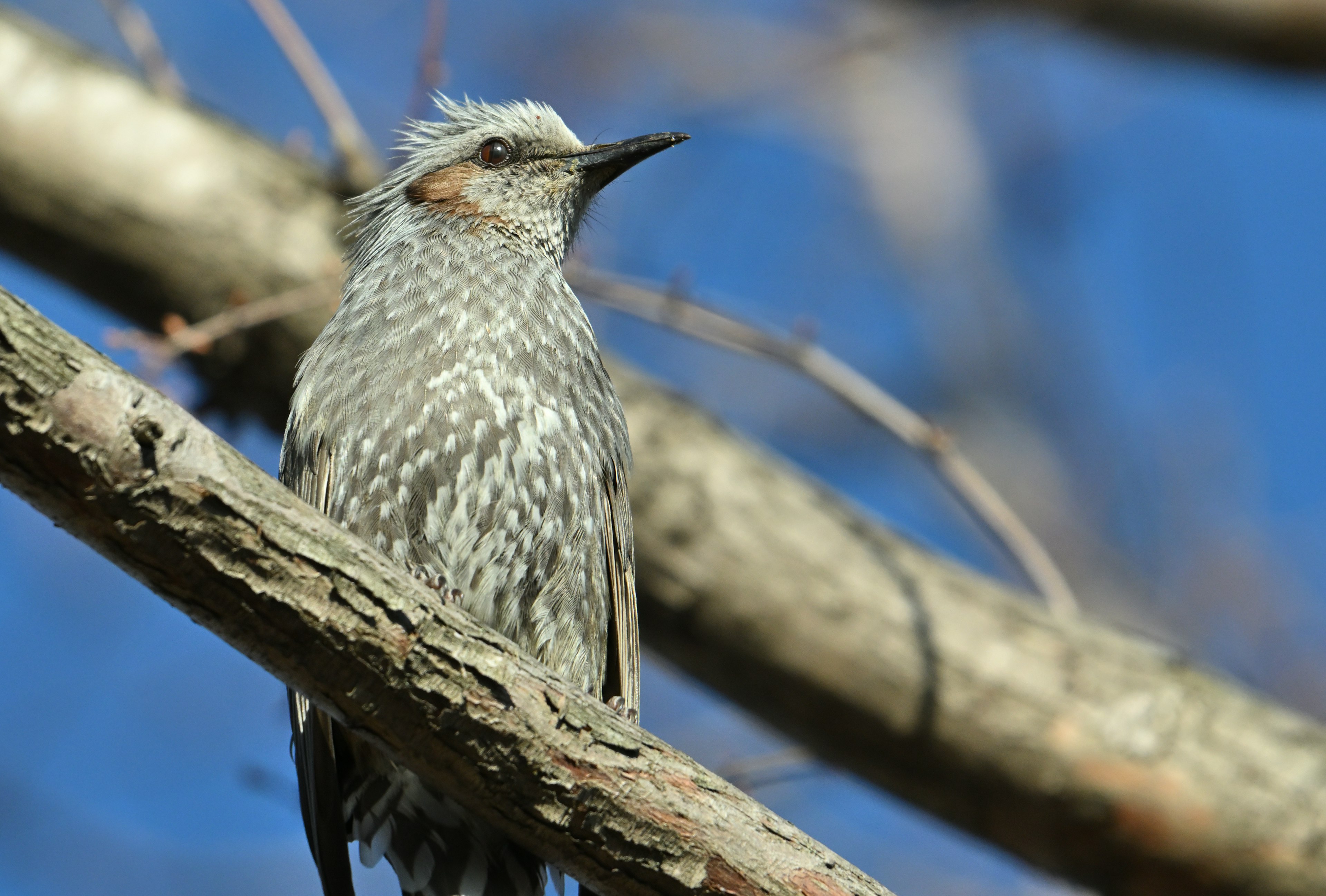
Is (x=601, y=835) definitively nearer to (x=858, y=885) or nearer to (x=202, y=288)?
(x=858, y=885)

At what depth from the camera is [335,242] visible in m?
4.61

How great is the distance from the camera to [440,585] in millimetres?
3164

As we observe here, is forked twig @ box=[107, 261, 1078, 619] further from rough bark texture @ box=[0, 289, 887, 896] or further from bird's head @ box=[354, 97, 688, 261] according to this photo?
rough bark texture @ box=[0, 289, 887, 896]

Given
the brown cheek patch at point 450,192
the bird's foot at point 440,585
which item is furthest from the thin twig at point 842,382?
the bird's foot at point 440,585

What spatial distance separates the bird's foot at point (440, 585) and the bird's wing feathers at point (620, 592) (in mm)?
530

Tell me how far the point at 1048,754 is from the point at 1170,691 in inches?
19.2

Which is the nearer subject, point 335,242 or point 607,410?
point 607,410

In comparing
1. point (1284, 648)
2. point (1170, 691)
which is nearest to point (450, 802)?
point (1170, 691)

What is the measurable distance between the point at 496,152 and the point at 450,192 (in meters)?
0.22

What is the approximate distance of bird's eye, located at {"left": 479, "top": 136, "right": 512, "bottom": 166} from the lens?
428 centimetres

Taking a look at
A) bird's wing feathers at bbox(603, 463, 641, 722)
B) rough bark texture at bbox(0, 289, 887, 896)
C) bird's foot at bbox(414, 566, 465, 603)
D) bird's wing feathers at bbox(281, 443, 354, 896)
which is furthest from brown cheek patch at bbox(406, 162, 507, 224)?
rough bark texture at bbox(0, 289, 887, 896)

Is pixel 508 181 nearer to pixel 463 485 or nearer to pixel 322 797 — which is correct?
pixel 463 485

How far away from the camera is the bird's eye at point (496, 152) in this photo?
428 centimetres

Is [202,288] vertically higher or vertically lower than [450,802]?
higher
